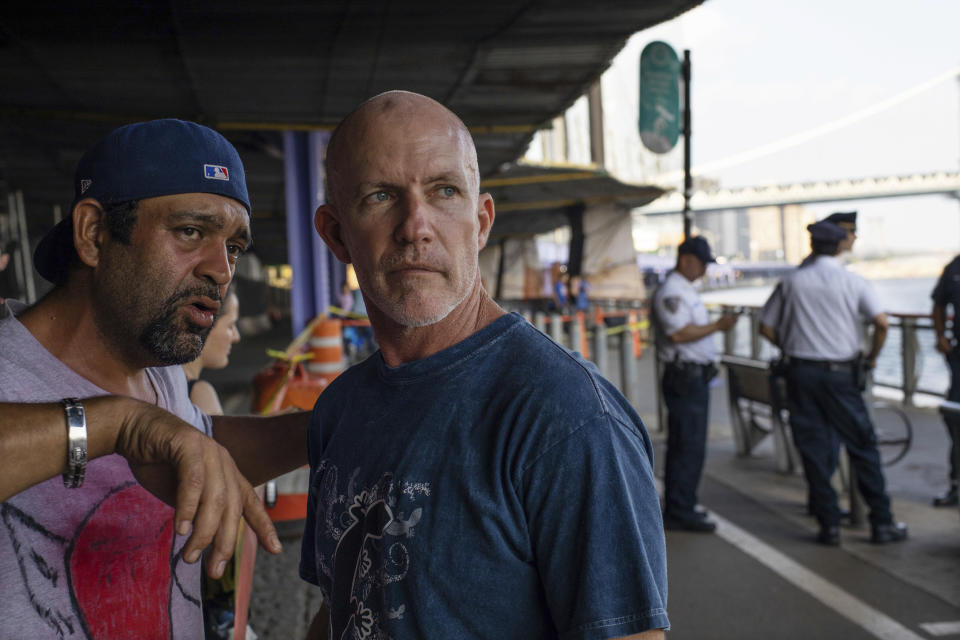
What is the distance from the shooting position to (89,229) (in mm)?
1745

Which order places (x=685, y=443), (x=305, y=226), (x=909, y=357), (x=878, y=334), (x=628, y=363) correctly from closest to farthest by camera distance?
(x=878, y=334), (x=685, y=443), (x=628, y=363), (x=909, y=357), (x=305, y=226)

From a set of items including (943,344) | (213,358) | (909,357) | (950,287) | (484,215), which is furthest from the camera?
(909,357)

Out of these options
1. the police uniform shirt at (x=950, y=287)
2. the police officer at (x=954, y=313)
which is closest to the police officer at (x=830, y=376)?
the police officer at (x=954, y=313)

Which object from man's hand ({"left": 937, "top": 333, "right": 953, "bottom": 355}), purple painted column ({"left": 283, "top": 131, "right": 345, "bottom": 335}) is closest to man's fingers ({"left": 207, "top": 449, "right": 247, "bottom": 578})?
man's hand ({"left": 937, "top": 333, "right": 953, "bottom": 355})

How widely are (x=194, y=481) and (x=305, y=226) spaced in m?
13.1

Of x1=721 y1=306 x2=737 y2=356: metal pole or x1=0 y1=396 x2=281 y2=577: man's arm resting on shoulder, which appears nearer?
x1=0 y1=396 x2=281 y2=577: man's arm resting on shoulder

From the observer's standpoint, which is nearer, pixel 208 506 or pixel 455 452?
pixel 208 506

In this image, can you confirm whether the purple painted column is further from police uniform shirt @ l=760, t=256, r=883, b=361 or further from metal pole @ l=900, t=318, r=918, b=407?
police uniform shirt @ l=760, t=256, r=883, b=361

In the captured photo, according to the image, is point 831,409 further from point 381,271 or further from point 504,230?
point 504,230

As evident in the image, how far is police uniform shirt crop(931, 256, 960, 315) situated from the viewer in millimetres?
7730

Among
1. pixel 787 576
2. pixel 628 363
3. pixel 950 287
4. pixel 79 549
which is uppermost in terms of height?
pixel 950 287

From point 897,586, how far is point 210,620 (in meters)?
4.23

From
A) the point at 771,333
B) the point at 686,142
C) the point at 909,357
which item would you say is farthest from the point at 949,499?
the point at 909,357

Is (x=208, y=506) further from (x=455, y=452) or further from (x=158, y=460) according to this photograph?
(x=455, y=452)
